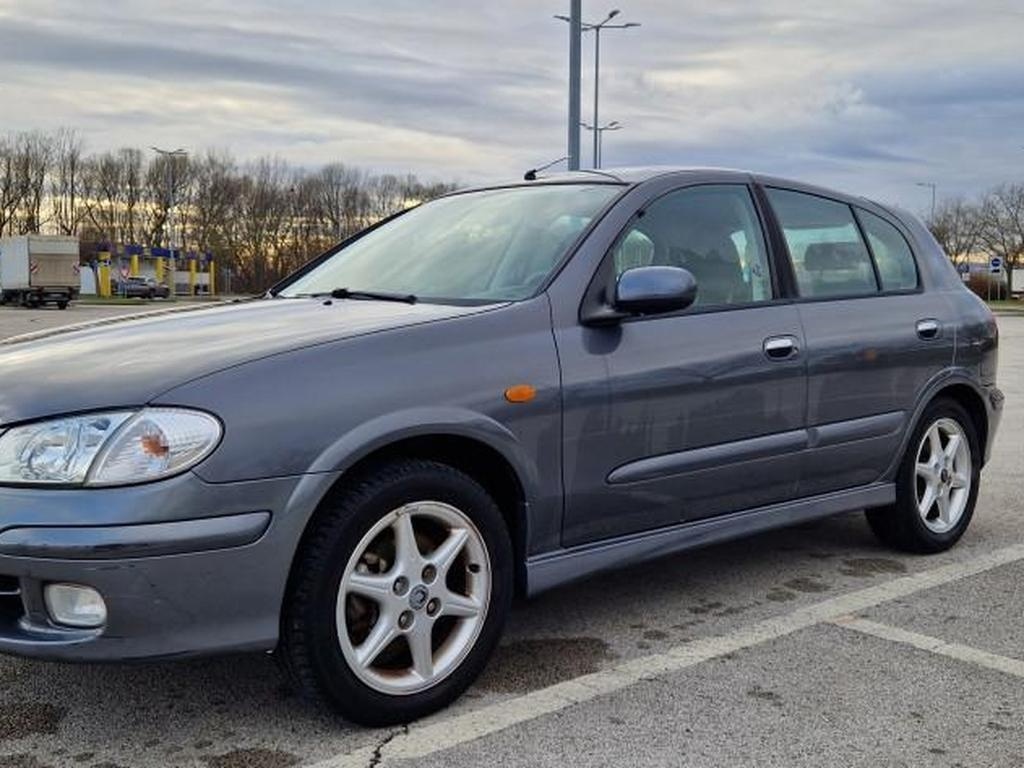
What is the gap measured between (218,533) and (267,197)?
234ft

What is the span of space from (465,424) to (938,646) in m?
1.87

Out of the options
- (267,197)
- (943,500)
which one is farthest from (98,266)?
(943,500)

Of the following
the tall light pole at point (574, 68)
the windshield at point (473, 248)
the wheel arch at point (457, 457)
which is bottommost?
the wheel arch at point (457, 457)

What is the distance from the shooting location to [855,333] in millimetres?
4359

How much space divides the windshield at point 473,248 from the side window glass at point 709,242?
0.61 ft

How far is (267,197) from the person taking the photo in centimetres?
7119

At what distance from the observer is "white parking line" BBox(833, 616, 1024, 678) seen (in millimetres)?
3553

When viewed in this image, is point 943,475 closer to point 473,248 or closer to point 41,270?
point 473,248

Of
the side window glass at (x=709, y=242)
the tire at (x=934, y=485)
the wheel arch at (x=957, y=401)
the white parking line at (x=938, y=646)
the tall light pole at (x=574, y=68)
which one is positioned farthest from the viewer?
the tall light pole at (x=574, y=68)

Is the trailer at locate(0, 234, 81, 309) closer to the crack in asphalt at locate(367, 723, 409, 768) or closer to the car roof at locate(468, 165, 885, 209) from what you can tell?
the car roof at locate(468, 165, 885, 209)

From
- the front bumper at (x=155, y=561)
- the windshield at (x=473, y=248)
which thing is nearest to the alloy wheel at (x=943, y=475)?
the windshield at (x=473, y=248)

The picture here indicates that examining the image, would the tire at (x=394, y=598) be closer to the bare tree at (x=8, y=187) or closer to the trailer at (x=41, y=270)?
the trailer at (x=41, y=270)

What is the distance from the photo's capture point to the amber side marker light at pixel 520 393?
3223 millimetres

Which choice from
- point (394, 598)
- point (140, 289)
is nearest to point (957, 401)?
point (394, 598)
